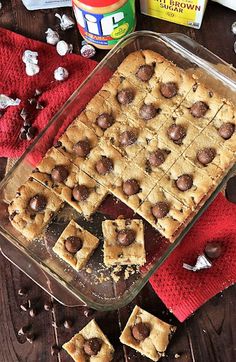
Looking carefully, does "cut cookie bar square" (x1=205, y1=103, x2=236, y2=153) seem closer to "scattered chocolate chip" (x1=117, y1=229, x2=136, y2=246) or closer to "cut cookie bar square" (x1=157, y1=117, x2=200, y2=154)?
"cut cookie bar square" (x1=157, y1=117, x2=200, y2=154)

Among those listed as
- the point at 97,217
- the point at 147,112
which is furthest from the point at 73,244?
the point at 147,112

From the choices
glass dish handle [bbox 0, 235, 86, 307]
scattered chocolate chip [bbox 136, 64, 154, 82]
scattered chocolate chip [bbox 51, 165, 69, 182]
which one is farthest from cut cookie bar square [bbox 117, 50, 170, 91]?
glass dish handle [bbox 0, 235, 86, 307]

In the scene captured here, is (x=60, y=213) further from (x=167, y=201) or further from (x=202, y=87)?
(x=202, y=87)

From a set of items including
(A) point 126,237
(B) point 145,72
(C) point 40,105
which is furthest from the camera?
(C) point 40,105

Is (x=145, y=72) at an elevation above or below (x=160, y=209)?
above

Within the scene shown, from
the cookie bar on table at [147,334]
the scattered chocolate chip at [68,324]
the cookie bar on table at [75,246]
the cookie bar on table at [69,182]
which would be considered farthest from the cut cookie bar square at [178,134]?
the scattered chocolate chip at [68,324]

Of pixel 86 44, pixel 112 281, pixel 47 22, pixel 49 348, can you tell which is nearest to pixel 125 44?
pixel 86 44

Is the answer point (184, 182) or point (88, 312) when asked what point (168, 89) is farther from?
point (88, 312)
